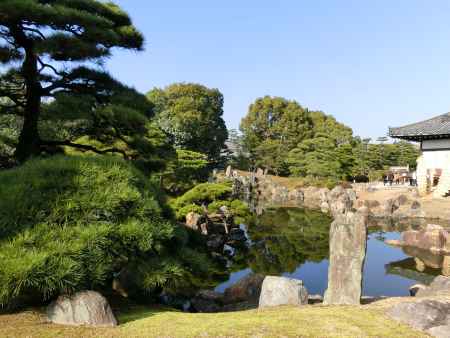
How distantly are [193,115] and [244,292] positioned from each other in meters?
31.5

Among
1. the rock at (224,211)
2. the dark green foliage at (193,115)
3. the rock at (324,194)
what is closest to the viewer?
the rock at (224,211)

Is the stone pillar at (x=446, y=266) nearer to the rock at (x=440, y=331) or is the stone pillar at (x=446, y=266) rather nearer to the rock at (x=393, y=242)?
the rock at (x=393, y=242)

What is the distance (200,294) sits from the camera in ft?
31.9

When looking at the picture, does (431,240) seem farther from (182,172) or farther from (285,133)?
(285,133)

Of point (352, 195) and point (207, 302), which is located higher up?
point (352, 195)

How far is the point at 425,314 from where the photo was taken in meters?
4.89

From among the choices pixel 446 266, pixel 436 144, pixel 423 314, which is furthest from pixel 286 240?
Result: pixel 423 314

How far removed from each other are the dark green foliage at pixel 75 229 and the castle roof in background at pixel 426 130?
23494 mm

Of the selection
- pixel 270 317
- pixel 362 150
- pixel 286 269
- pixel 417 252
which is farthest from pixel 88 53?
pixel 362 150

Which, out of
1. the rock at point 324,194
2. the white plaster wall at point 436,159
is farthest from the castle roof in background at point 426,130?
the rock at point 324,194

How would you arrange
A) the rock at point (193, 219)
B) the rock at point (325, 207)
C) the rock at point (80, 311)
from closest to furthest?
the rock at point (80, 311) < the rock at point (193, 219) < the rock at point (325, 207)

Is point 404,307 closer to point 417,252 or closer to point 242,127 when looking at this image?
point 417,252

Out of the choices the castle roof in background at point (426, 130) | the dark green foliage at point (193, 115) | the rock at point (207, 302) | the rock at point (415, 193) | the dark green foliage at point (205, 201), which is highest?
the dark green foliage at point (193, 115)

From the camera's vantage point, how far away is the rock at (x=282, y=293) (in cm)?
610
